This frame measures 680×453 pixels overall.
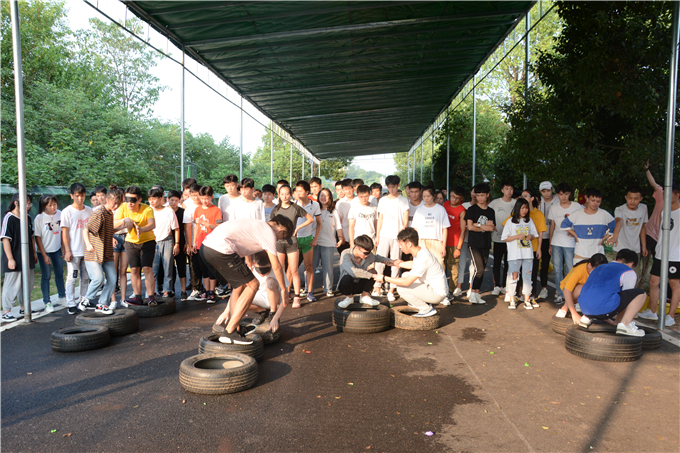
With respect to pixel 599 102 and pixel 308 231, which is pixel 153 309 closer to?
pixel 308 231

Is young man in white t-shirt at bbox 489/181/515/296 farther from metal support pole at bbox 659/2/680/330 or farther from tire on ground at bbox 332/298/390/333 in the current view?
tire on ground at bbox 332/298/390/333

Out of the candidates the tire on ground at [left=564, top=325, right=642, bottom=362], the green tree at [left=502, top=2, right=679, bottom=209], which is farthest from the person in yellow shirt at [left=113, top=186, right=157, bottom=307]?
the green tree at [left=502, top=2, right=679, bottom=209]

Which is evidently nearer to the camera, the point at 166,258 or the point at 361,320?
the point at 361,320

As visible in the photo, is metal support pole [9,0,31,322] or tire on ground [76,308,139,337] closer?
tire on ground [76,308,139,337]

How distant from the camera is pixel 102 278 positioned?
6848mm

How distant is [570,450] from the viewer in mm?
3266

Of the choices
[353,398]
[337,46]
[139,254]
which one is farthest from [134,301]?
[337,46]

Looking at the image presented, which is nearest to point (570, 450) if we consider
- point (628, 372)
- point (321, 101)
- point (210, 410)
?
point (628, 372)

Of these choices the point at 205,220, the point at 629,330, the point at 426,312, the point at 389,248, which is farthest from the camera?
the point at 389,248

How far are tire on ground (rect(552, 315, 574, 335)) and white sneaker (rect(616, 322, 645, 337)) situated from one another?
687mm

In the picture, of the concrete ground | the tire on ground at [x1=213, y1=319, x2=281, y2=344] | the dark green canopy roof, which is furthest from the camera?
the dark green canopy roof

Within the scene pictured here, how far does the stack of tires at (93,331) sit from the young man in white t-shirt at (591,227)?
267 inches

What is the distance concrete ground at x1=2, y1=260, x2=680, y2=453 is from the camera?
3.39 m

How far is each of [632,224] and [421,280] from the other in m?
3.59
